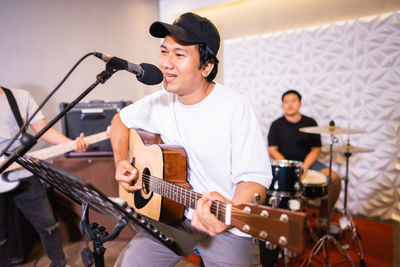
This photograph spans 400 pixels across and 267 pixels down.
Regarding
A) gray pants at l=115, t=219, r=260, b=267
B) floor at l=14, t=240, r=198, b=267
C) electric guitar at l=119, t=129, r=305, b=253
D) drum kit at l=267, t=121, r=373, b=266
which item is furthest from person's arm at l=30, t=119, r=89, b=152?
drum kit at l=267, t=121, r=373, b=266

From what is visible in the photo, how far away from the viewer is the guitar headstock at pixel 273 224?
72 cm

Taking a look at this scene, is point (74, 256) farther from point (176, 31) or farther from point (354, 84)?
point (354, 84)

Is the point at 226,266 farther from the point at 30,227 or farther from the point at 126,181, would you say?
the point at 30,227

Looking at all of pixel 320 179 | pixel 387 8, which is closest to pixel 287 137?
pixel 320 179

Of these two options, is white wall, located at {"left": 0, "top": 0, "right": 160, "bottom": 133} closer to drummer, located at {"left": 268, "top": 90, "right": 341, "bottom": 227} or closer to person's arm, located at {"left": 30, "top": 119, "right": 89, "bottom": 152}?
person's arm, located at {"left": 30, "top": 119, "right": 89, "bottom": 152}

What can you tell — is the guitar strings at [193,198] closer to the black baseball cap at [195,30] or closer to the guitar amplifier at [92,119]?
the black baseball cap at [195,30]

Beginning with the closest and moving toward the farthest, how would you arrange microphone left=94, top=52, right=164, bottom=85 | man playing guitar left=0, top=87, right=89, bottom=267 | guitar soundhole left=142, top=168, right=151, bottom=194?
microphone left=94, top=52, right=164, bottom=85, guitar soundhole left=142, top=168, right=151, bottom=194, man playing guitar left=0, top=87, right=89, bottom=267

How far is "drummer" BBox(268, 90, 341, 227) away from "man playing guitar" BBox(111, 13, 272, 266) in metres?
2.25

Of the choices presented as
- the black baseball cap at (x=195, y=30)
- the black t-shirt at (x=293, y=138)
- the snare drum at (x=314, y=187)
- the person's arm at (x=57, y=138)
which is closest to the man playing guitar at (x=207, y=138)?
the black baseball cap at (x=195, y=30)

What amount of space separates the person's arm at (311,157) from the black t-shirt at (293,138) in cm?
6

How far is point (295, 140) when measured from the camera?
3529 mm

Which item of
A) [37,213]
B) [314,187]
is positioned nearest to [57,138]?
[37,213]

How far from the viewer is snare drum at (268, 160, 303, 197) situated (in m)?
2.42

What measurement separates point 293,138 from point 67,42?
10.9 feet
